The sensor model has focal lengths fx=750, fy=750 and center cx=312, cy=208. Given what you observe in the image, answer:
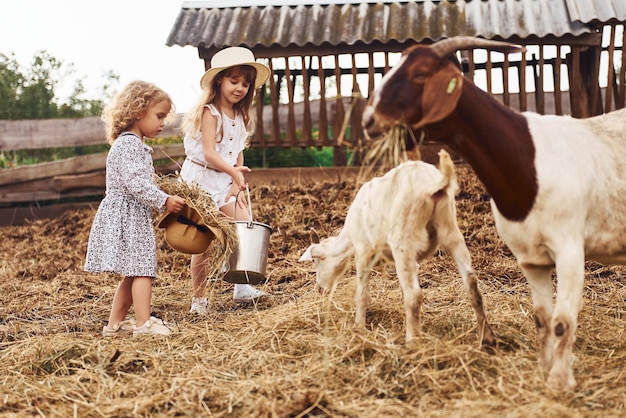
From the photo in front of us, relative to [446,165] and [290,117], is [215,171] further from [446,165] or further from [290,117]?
[290,117]

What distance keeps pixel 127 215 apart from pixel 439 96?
2.69 metres

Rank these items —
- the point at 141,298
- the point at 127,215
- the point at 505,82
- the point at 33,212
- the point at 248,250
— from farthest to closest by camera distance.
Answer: the point at 33,212, the point at 505,82, the point at 248,250, the point at 127,215, the point at 141,298

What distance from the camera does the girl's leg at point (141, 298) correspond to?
5164 mm

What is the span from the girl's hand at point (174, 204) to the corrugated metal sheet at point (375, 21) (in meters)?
5.67

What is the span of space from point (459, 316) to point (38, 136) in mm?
9241

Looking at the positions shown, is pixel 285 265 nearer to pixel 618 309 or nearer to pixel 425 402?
pixel 618 309

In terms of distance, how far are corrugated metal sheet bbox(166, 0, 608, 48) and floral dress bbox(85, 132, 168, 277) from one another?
5556mm

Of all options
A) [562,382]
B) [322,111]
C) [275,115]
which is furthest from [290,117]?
[562,382]

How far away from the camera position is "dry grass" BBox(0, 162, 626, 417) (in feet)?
11.2

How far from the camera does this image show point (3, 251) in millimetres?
9594

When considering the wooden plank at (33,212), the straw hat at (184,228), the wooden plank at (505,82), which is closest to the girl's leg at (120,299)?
the straw hat at (184,228)

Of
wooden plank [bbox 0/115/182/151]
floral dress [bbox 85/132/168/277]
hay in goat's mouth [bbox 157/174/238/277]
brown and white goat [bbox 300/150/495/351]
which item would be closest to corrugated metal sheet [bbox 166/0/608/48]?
wooden plank [bbox 0/115/182/151]

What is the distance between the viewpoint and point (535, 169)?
3510 millimetres

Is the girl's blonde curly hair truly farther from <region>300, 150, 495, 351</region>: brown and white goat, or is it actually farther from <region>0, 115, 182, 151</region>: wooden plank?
<region>0, 115, 182, 151</region>: wooden plank
